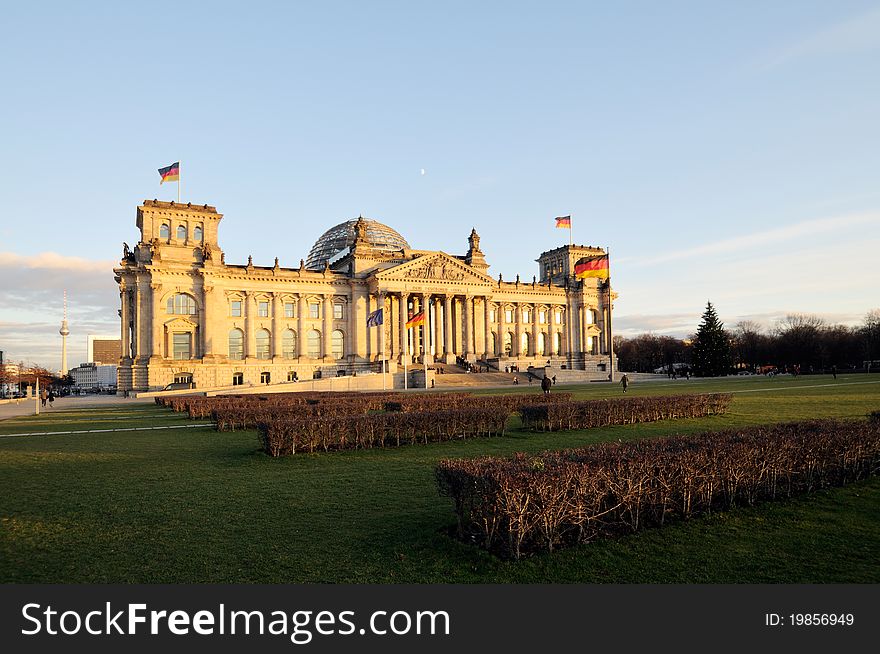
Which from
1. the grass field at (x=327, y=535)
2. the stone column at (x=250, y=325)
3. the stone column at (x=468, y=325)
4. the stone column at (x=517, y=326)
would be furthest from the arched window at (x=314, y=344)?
the grass field at (x=327, y=535)

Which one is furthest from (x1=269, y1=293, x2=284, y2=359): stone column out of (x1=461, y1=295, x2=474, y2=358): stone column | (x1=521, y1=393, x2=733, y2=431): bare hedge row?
(x1=521, y1=393, x2=733, y2=431): bare hedge row

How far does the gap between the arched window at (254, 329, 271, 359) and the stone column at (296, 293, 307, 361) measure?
413 cm

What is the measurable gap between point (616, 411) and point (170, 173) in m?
61.9

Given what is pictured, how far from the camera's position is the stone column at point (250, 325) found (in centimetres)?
8050

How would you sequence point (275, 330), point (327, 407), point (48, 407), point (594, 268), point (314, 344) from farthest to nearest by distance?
point (314, 344) → point (275, 330) → point (594, 268) → point (48, 407) → point (327, 407)

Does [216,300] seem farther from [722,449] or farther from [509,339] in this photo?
[722,449]

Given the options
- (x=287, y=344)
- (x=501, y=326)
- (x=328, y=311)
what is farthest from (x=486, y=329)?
(x=287, y=344)

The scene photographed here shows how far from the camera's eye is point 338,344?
289 feet

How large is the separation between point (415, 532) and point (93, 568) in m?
4.40

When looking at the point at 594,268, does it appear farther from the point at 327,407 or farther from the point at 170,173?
the point at 170,173

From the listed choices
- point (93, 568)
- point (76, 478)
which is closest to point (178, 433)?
point (76, 478)

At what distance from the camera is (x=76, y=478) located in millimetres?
14406

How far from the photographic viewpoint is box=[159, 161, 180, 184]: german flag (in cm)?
6825

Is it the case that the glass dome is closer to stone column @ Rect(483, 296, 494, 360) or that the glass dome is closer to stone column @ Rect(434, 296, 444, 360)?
stone column @ Rect(434, 296, 444, 360)
